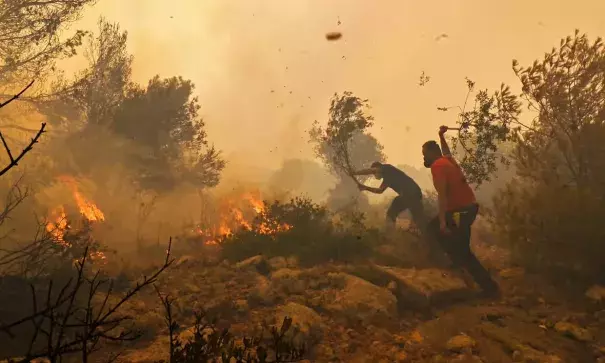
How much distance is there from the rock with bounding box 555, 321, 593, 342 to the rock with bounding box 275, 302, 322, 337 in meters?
3.08

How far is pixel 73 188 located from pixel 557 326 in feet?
67.7

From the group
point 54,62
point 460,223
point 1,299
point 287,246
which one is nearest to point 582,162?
point 460,223

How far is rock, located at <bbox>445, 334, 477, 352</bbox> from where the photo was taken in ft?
13.9

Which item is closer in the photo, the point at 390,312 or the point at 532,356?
the point at 532,356

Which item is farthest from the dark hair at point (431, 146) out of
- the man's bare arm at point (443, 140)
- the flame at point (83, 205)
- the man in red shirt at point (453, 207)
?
the flame at point (83, 205)

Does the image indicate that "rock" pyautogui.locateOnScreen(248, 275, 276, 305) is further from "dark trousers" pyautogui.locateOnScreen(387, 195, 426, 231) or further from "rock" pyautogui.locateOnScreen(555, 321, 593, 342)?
"dark trousers" pyautogui.locateOnScreen(387, 195, 426, 231)

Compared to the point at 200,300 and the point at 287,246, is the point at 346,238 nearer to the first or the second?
the point at 287,246

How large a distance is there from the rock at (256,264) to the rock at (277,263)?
0.33 feet

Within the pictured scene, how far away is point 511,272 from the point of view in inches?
270

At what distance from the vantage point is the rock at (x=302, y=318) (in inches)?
175

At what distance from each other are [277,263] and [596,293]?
5.17 metres

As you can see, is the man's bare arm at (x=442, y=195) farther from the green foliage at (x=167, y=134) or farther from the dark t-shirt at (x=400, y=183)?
the green foliage at (x=167, y=134)

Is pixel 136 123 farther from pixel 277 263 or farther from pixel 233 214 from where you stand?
pixel 277 263

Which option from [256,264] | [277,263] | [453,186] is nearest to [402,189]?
[453,186]
